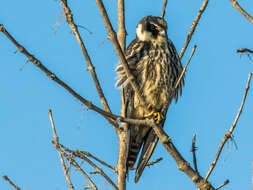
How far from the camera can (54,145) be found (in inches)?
160

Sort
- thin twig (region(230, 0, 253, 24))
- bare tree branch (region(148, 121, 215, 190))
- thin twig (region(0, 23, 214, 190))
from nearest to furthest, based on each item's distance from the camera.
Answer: thin twig (region(230, 0, 253, 24)), thin twig (region(0, 23, 214, 190)), bare tree branch (region(148, 121, 215, 190))

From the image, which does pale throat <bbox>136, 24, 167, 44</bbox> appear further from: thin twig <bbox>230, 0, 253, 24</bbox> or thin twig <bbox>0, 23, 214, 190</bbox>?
thin twig <bbox>230, 0, 253, 24</bbox>

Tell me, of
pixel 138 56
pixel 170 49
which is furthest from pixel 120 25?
pixel 170 49

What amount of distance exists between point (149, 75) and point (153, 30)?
26.7 inches

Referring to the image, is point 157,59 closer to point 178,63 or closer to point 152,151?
point 178,63

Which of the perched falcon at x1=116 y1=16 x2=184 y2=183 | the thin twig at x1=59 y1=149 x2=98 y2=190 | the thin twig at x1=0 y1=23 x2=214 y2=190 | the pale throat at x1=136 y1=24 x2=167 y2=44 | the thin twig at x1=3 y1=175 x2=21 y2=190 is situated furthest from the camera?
the pale throat at x1=136 y1=24 x2=167 y2=44

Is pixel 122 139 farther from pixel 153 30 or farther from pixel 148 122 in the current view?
pixel 153 30

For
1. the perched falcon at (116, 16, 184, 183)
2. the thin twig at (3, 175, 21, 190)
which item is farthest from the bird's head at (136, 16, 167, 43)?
the thin twig at (3, 175, 21, 190)

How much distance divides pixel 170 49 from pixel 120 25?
768 millimetres

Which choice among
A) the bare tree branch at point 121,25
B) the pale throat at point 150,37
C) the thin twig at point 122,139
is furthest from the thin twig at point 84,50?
the pale throat at point 150,37

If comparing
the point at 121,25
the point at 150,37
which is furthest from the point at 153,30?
the point at 121,25

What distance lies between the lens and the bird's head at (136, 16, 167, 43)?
5301 millimetres

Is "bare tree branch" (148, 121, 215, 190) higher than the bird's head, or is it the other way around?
the bird's head

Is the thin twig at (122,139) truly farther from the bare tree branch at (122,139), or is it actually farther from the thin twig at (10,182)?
the thin twig at (10,182)
